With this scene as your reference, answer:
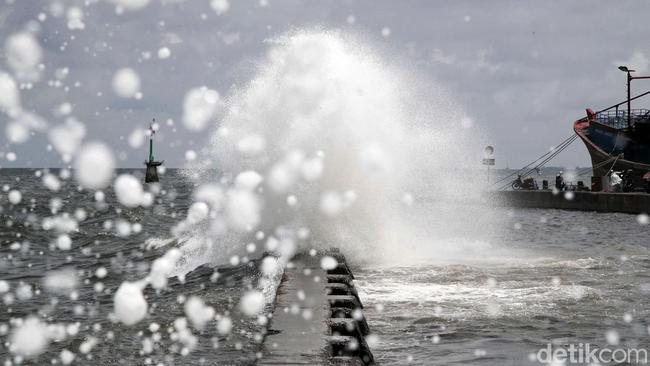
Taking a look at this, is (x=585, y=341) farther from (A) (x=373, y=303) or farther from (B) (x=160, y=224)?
(B) (x=160, y=224)

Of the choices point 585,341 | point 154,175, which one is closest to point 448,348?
point 585,341

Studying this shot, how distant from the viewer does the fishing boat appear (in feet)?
131

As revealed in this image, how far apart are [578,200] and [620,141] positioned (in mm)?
7558

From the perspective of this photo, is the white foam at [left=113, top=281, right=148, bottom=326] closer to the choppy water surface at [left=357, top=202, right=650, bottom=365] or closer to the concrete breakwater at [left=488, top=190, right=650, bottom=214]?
the choppy water surface at [left=357, top=202, right=650, bottom=365]

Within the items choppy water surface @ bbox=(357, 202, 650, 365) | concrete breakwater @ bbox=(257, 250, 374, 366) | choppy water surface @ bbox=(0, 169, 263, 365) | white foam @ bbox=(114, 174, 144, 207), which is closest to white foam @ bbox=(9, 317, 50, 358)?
choppy water surface @ bbox=(0, 169, 263, 365)

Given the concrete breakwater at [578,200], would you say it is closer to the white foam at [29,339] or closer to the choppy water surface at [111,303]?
the choppy water surface at [111,303]

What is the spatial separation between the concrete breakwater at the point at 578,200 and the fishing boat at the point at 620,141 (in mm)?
3342

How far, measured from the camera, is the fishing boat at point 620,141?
131ft

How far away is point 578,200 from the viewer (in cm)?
3738

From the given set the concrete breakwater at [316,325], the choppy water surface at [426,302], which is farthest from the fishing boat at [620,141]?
the concrete breakwater at [316,325]

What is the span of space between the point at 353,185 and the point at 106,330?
27.7 ft

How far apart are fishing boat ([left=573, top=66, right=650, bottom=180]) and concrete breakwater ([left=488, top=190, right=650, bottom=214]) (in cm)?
334

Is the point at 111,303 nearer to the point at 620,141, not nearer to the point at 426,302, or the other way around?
the point at 426,302

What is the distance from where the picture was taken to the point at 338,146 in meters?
16.1
